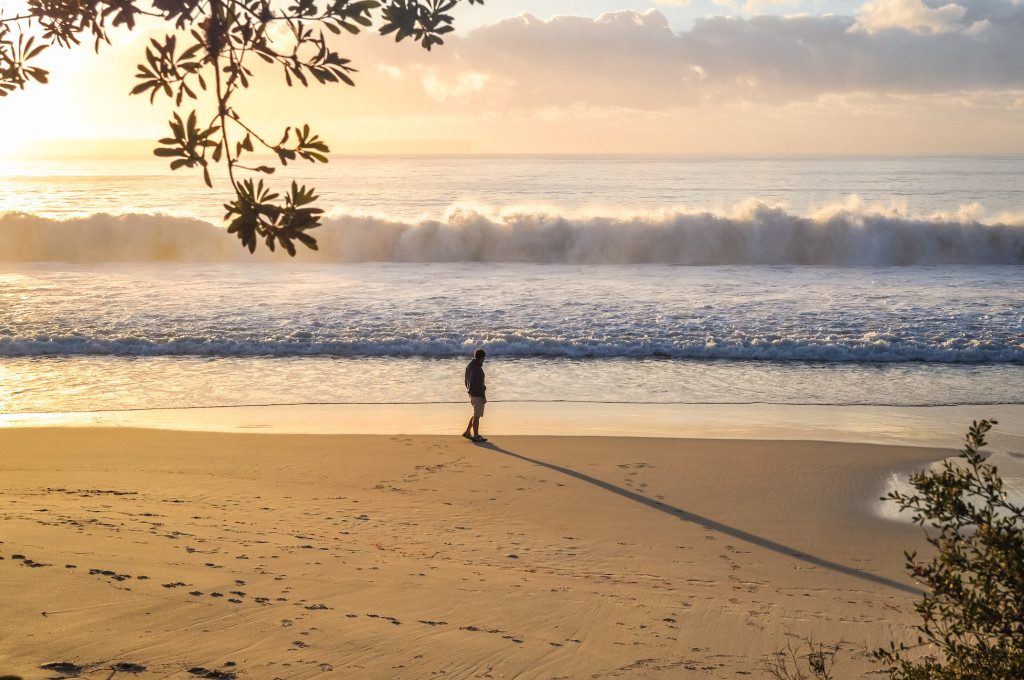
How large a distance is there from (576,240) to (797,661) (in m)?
29.5

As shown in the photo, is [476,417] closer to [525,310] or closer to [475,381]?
[475,381]

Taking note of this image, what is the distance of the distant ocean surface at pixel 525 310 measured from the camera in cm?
1365

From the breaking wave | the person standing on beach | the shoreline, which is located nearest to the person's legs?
the person standing on beach

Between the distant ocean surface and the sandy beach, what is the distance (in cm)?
325

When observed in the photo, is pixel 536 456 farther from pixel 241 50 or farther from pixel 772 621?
pixel 241 50

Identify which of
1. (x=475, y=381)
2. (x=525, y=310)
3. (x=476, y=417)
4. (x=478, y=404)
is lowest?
(x=476, y=417)

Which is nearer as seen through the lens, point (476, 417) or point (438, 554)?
point (438, 554)

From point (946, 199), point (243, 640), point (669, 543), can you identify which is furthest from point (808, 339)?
point (946, 199)

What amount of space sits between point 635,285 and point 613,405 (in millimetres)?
13414

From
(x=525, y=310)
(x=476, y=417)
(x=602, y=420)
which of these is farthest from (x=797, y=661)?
(x=525, y=310)

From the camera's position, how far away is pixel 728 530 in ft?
24.5

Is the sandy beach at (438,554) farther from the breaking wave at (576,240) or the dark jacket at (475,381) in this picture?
the breaking wave at (576,240)

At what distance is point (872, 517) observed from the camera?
7891 millimetres

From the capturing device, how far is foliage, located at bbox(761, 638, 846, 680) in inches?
183
